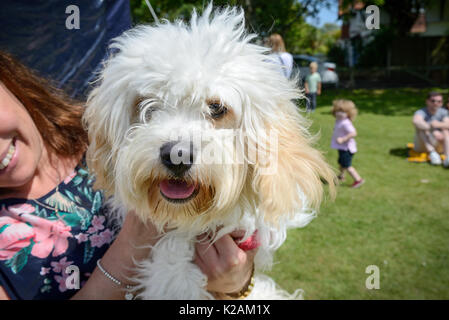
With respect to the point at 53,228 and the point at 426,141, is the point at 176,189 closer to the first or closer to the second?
the point at 53,228

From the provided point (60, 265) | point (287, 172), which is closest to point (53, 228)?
point (60, 265)

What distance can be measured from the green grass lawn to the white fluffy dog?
441mm

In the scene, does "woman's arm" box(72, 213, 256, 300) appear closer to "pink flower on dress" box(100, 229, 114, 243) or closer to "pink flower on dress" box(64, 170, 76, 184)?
"pink flower on dress" box(100, 229, 114, 243)

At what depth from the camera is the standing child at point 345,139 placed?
5.15m

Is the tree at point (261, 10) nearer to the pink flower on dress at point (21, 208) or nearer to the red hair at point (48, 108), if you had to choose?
the red hair at point (48, 108)

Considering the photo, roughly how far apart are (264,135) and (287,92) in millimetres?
221

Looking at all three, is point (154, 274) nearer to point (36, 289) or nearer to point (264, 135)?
point (36, 289)

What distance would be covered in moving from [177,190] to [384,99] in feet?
47.9

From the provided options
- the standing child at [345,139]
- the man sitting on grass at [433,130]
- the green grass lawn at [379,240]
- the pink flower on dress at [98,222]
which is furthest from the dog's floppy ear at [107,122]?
the man sitting on grass at [433,130]

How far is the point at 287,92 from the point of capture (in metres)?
1.47

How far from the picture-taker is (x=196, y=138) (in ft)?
4.19

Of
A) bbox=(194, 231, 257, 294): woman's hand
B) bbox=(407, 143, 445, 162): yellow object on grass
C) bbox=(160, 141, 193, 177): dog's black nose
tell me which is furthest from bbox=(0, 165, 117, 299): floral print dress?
bbox=(407, 143, 445, 162): yellow object on grass

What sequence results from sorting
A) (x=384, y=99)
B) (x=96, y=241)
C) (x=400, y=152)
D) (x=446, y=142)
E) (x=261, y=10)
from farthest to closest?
(x=384, y=99) → (x=261, y=10) → (x=400, y=152) → (x=446, y=142) → (x=96, y=241)
